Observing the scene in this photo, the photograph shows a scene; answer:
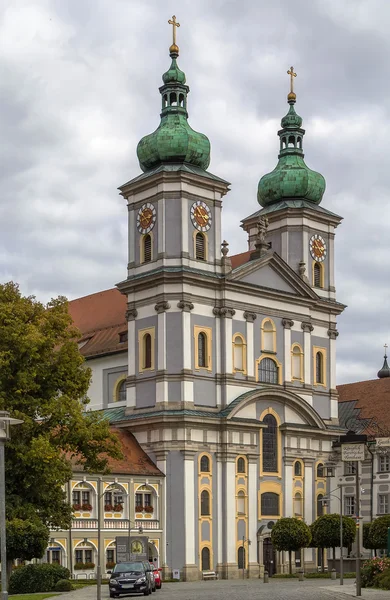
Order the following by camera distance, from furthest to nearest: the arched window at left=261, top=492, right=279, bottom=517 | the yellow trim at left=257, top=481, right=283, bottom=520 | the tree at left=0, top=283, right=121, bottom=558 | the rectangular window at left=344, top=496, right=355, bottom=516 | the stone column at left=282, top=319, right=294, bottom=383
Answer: the rectangular window at left=344, top=496, right=355, bottom=516 → the stone column at left=282, top=319, right=294, bottom=383 → the arched window at left=261, top=492, right=279, bottom=517 → the yellow trim at left=257, top=481, right=283, bottom=520 → the tree at left=0, top=283, right=121, bottom=558

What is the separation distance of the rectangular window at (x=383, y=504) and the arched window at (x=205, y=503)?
1666cm

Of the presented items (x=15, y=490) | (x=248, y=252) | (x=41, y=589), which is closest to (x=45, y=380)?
(x=15, y=490)

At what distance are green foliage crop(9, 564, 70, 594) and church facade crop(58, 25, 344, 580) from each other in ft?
69.3

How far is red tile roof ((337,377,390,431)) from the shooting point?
3329 inches

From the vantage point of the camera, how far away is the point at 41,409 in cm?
4691

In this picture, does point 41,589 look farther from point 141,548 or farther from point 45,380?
point 141,548

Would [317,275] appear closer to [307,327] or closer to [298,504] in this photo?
[307,327]

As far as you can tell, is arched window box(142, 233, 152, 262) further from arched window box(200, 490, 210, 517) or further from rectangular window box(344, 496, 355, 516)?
rectangular window box(344, 496, 355, 516)

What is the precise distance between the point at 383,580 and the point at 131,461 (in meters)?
26.4

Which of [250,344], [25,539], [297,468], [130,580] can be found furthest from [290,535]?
[25,539]

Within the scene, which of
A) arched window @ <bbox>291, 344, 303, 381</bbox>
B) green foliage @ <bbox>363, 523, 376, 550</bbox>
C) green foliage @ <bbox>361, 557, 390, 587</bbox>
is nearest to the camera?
green foliage @ <bbox>361, 557, 390, 587</bbox>

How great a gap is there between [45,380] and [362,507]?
1549 inches

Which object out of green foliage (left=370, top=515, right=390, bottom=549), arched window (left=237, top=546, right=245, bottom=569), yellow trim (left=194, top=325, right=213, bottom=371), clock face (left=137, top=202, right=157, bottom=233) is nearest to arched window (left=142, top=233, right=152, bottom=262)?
clock face (left=137, top=202, right=157, bottom=233)

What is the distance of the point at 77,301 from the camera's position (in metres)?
88.6
